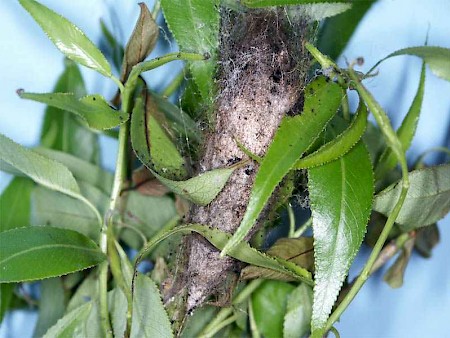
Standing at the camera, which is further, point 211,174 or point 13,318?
point 13,318

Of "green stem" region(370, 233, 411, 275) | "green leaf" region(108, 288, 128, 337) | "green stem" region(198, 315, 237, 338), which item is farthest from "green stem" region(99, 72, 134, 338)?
"green stem" region(370, 233, 411, 275)

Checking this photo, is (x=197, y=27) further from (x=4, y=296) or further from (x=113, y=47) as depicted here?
(x=4, y=296)

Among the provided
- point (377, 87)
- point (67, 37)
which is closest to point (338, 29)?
point (377, 87)

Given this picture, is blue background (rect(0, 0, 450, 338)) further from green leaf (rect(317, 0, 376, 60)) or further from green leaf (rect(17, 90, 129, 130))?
green leaf (rect(17, 90, 129, 130))

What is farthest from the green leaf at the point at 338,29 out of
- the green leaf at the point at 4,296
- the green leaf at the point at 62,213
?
the green leaf at the point at 4,296

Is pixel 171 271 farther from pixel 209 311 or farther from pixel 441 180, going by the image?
pixel 441 180

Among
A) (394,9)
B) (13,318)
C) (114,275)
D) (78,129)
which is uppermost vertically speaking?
(394,9)

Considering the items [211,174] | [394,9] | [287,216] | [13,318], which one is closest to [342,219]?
[211,174]
